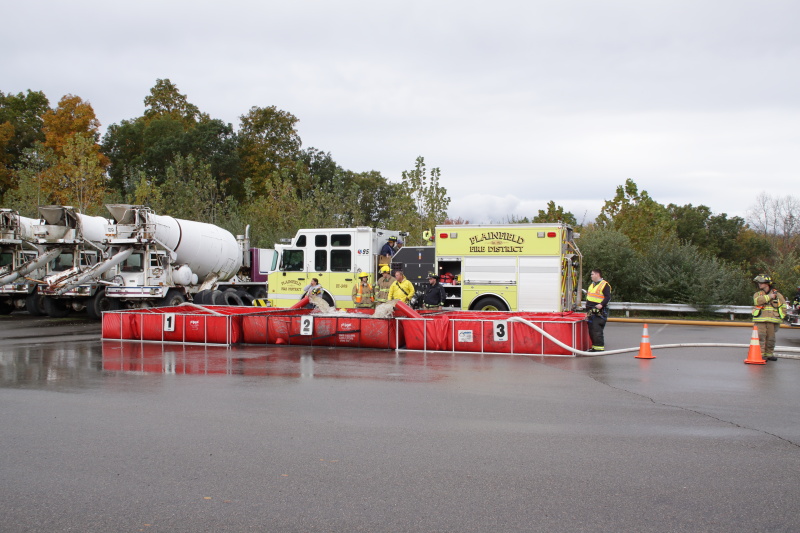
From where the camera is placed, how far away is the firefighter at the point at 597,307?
44.9 feet

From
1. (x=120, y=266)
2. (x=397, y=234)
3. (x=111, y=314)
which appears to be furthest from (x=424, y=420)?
(x=120, y=266)

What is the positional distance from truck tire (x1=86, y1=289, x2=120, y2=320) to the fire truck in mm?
5128

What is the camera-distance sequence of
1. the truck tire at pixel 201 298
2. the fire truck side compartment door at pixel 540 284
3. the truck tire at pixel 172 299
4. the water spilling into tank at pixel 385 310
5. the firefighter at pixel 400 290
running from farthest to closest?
the truck tire at pixel 201 298, the truck tire at pixel 172 299, the fire truck side compartment door at pixel 540 284, the firefighter at pixel 400 290, the water spilling into tank at pixel 385 310

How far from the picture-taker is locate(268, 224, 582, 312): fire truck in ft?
59.7

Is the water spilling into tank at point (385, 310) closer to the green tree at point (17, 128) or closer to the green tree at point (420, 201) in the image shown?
the green tree at point (420, 201)

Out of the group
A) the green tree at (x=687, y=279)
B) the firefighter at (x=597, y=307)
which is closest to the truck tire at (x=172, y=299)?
the firefighter at (x=597, y=307)

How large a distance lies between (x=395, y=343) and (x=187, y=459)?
8.37m

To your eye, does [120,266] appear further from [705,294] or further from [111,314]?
[705,294]

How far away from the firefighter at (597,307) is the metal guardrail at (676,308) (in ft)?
33.2

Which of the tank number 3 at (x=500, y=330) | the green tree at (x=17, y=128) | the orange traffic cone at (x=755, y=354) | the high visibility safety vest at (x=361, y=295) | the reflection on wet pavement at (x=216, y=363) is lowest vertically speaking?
the reflection on wet pavement at (x=216, y=363)

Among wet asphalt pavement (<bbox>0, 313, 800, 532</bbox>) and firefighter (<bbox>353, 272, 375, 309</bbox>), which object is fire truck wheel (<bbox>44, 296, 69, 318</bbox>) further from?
wet asphalt pavement (<bbox>0, 313, 800, 532</bbox>)

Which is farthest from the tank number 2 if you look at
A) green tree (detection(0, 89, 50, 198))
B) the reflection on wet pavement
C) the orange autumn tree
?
green tree (detection(0, 89, 50, 198))

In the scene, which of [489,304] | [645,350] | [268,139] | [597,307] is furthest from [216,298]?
[268,139]

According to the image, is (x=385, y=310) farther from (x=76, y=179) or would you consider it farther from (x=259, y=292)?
(x=76, y=179)
